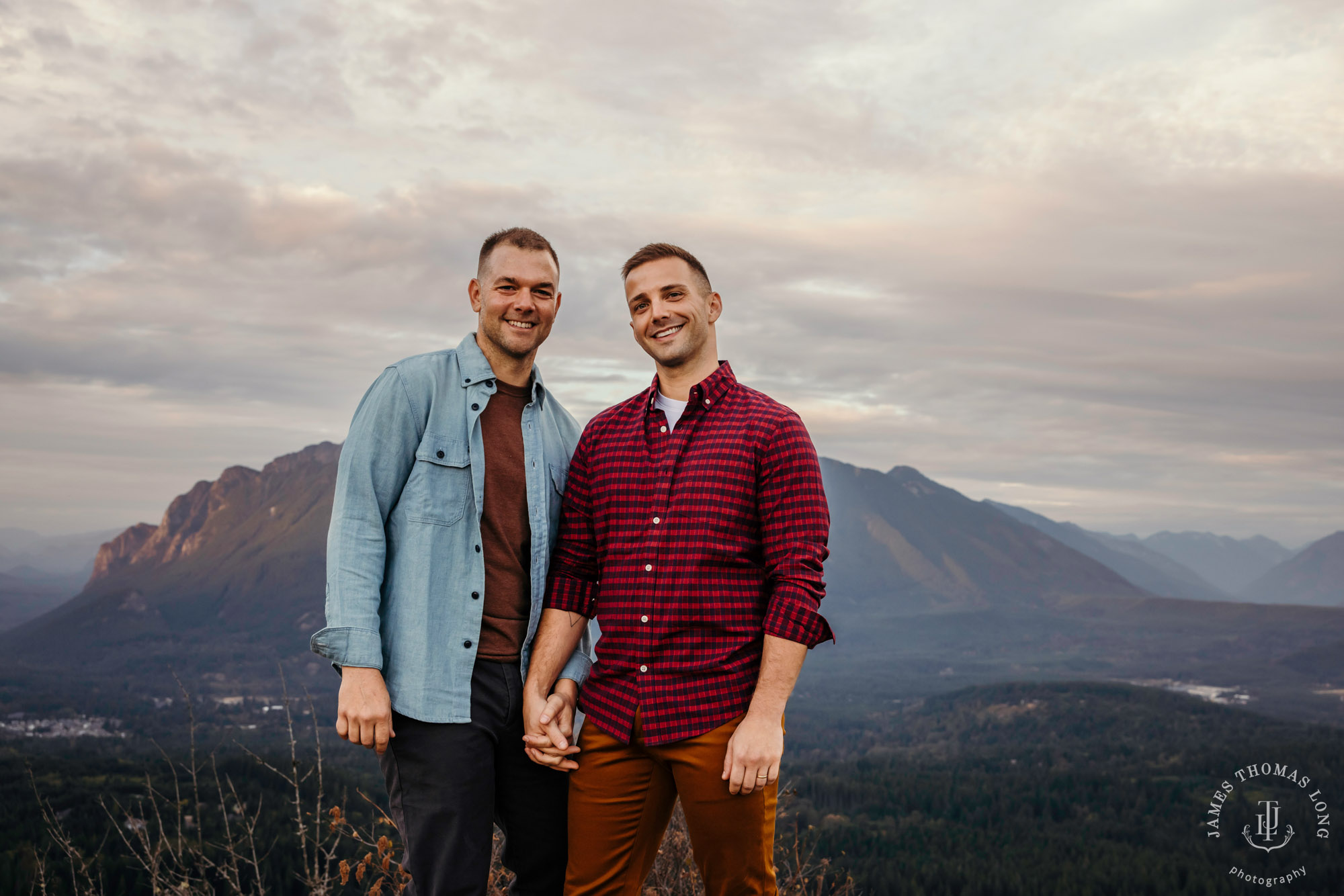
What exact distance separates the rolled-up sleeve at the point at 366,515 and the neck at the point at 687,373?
109 centimetres

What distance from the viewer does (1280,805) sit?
96.5 m

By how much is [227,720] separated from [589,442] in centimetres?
14454

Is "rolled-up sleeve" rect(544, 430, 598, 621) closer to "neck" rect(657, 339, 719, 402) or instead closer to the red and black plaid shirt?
the red and black plaid shirt

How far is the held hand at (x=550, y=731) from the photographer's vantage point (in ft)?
12.1

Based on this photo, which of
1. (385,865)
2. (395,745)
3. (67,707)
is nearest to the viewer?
(395,745)

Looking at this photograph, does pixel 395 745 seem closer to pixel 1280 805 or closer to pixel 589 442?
pixel 589 442

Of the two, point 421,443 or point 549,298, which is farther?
point 549,298

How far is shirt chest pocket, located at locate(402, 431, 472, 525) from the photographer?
149 inches

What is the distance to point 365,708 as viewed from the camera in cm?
347

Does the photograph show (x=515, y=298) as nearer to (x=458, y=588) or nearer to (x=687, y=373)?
(x=687, y=373)

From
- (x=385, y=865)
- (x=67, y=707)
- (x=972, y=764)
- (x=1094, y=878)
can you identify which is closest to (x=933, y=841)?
(x=1094, y=878)

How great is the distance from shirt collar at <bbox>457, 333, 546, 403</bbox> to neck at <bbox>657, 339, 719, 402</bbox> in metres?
0.82

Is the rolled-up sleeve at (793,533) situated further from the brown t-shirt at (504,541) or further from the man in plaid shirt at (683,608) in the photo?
the brown t-shirt at (504,541)

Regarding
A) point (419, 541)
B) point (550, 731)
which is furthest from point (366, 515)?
point (550, 731)
